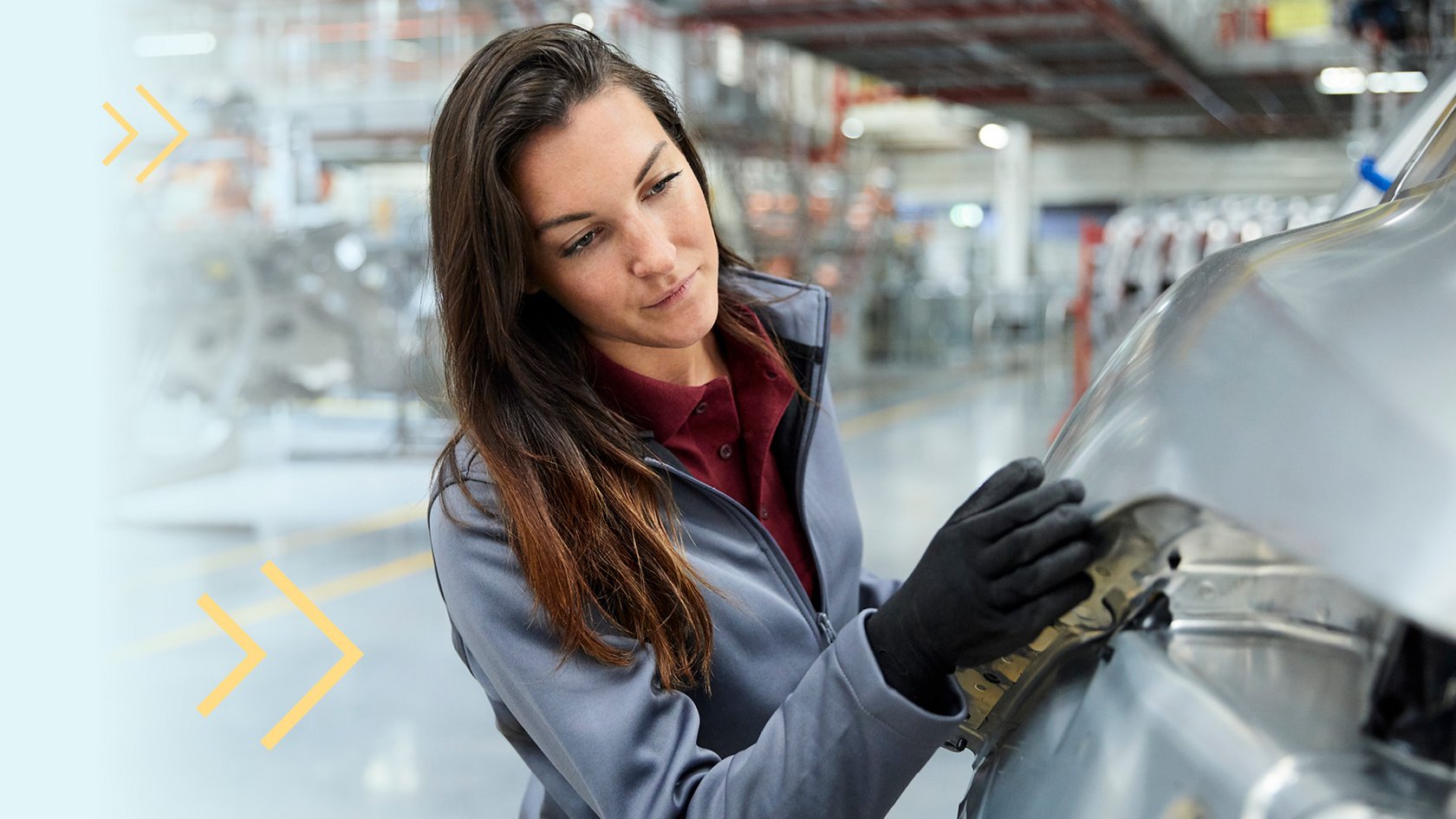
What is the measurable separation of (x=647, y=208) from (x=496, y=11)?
7.97 metres

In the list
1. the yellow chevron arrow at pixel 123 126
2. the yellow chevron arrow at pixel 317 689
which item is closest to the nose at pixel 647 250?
the yellow chevron arrow at pixel 123 126

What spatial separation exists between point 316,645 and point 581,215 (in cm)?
358

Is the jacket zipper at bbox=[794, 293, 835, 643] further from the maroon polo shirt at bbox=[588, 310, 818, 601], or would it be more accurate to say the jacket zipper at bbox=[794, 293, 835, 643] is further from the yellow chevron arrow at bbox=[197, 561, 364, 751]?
the yellow chevron arrow at bbox=[197, 561, 364, 751]

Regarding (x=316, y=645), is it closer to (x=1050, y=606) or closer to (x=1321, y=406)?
(x=1050, y=606)

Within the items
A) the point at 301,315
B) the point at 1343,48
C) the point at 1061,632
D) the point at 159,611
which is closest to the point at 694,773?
the point at 1061,632

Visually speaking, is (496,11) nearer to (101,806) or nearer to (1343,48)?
(101,806)

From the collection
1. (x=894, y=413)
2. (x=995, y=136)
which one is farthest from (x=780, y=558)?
(x=995, y=136)

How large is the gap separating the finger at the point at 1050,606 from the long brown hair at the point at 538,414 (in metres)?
0.35

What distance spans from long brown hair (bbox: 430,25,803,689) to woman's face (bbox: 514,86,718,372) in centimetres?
2

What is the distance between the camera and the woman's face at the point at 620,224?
1.05m

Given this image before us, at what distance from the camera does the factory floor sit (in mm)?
3223

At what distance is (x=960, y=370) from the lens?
14.2 m

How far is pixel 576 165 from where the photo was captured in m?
1.05

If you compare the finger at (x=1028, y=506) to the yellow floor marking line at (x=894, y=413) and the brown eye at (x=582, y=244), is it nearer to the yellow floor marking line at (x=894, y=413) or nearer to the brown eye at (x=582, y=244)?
the brown eye at (x=582, y=244)
